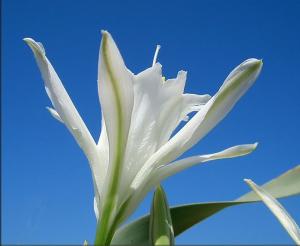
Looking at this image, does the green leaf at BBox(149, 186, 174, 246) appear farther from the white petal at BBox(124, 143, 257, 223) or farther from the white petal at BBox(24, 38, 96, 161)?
the white petal at BBox(24, 38, 96, 161)

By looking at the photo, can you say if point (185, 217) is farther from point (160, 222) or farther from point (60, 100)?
point (60, 100)

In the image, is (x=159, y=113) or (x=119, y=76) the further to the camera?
(x=159, y=113)

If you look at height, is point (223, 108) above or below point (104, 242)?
above

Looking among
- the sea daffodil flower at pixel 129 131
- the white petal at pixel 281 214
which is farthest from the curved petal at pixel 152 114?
the white petal at pixel 281 214

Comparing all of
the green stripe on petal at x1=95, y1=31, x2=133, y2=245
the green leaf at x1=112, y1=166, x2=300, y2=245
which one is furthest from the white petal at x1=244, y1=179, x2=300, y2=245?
the green stripe on petal at x1=95, y1=31, x2=133, y2=245

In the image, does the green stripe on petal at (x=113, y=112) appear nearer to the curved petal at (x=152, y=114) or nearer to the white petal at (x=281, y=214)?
the curved petal at (x=152, y=114)

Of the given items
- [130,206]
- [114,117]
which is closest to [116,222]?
[130,206]

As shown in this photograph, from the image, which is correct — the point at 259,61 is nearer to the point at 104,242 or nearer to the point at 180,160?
the point at 180,160
